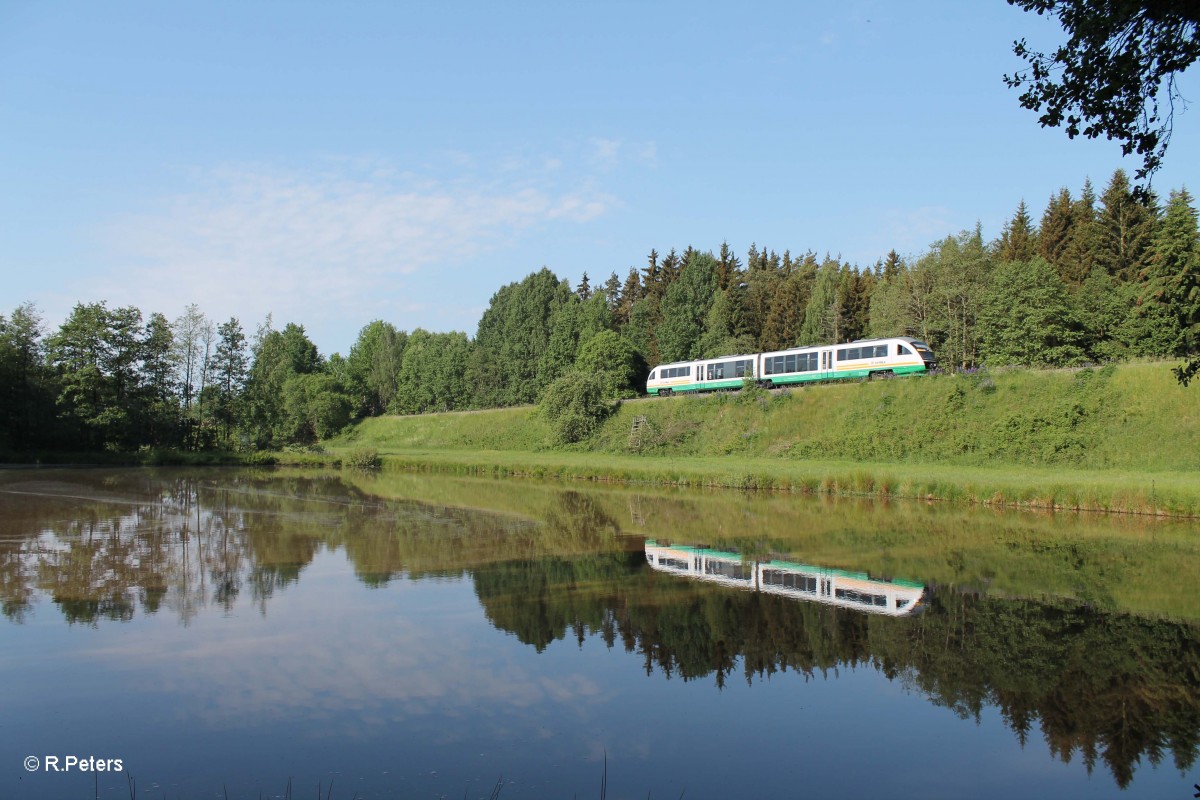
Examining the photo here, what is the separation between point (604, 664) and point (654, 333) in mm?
68682

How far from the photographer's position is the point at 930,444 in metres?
39.8

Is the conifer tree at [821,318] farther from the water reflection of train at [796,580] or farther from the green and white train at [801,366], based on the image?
the water reflection of train at [796,580]

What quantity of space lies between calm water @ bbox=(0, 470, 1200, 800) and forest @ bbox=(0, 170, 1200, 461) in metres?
24.3

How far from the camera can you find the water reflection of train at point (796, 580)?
605 inches

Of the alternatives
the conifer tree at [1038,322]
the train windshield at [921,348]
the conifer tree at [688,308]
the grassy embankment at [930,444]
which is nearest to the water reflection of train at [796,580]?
the grassy embankment at [930,444]

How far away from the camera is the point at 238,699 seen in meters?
10.1

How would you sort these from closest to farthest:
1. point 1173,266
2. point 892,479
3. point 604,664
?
point 604,664 < point 892,479 < point 1173,266

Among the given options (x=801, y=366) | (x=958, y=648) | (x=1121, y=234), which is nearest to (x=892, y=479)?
(x=801, y=366)

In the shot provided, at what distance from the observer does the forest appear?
47.5 m

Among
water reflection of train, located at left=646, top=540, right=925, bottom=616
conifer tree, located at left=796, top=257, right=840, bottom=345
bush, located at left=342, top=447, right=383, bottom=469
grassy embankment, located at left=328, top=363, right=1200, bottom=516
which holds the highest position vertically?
conifer tree, located at left=796, top=257, right=840, bottom=345

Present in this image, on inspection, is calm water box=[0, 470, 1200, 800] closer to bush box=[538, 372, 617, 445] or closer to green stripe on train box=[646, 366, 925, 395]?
green stripe on train box=[646, 366, 925, 395]

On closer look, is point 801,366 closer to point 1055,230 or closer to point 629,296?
point 1055,230

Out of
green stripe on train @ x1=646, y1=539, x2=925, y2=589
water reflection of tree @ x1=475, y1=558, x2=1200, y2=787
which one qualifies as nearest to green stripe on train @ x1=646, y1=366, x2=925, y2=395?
green stripe on train @ x1=646, y1=539, x2=925, y2=589

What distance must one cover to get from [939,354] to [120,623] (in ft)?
198
